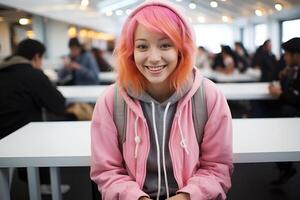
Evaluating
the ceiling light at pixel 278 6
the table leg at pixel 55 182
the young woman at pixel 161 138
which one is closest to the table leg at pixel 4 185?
the table leg at pixel 55 182

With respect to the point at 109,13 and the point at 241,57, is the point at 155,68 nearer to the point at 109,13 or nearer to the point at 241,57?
the point at 109,13

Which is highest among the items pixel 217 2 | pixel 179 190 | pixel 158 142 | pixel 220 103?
pixel 217 2

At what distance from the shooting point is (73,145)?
1.24m

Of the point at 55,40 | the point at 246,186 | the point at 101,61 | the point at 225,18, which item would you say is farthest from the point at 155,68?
the point at 55,40

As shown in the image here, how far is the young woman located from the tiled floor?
107 cm

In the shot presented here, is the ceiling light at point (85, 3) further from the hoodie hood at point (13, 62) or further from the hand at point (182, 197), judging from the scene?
the hand at point (182, 197)

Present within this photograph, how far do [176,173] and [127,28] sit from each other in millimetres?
432

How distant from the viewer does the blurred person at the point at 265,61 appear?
2.57 metres

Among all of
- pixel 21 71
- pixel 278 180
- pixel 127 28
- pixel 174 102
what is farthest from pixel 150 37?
pixel 278 180

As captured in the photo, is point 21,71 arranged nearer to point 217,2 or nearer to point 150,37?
point 150,37

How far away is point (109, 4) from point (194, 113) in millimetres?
2171

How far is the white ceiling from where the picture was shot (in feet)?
7.67

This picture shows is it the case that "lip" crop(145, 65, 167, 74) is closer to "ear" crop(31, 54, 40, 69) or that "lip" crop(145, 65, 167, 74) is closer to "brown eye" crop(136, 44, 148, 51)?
"brown eye" crop(136, 44, 148, 51)

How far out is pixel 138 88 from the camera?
0.96m
